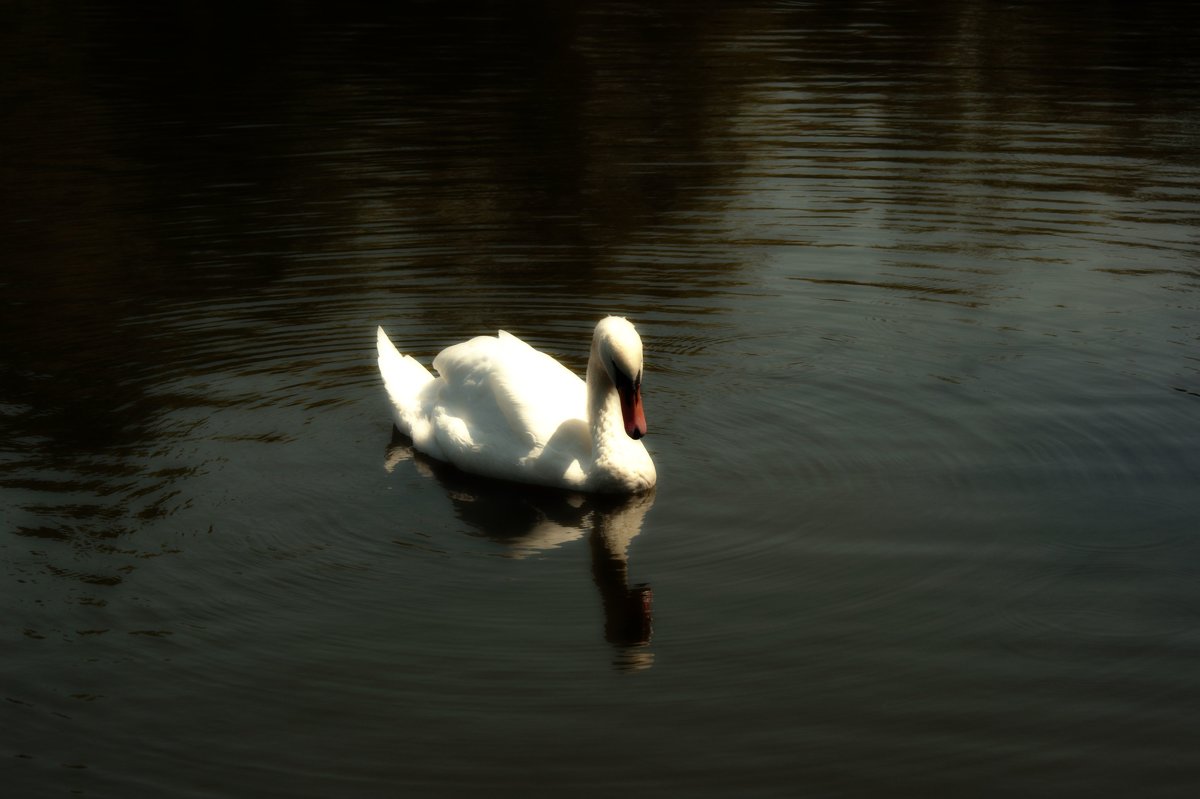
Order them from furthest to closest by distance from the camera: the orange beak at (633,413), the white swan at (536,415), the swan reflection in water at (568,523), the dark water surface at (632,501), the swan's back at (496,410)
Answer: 1. the swan's back at (496,410)
2. the white swan at (536,415)
3. the orange beak at (633,413)
4. the swan reflection in water at (568,523)
5. the dark water surface at (632,501)

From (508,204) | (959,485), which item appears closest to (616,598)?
(959,485)

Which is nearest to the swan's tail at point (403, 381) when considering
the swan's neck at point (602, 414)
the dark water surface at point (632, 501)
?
the dark water surface at point (632, 501)

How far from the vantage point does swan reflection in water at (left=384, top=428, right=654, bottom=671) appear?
27.2ft

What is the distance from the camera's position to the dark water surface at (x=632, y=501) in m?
7.09

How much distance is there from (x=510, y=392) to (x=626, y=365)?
3.40 ft

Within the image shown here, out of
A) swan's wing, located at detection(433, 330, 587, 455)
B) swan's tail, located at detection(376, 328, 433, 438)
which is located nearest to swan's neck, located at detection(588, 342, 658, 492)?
swan's wing, located at detection(433, 330, 587, 455)

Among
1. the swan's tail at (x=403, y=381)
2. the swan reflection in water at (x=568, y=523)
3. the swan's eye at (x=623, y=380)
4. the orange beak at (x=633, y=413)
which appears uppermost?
the swan's eye at (x=623, y=380)

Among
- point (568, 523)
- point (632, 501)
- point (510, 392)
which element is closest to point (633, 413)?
point (632, 501)

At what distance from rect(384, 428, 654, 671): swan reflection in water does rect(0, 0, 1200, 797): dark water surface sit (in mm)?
39

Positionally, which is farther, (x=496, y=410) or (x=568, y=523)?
(x=496, y=410)

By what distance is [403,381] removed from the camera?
11.5 metres

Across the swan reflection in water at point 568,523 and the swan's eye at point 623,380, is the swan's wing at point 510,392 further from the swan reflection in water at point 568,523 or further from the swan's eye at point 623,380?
the swan's eye at point 623,380

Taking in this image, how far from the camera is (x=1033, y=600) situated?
8.31 m

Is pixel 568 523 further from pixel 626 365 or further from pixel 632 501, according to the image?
pixel 626 365
